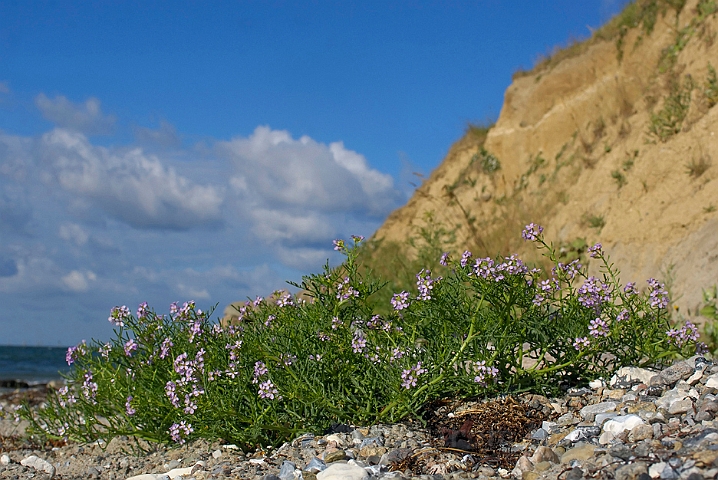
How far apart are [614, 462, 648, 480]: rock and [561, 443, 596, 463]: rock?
0.38 m

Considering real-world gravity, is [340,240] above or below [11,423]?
above

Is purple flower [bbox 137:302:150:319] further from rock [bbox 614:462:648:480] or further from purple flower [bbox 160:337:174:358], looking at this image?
rock [bbox 614:462:648:480]

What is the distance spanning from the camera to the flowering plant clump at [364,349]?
4285mm

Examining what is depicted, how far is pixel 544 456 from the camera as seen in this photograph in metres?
3.57

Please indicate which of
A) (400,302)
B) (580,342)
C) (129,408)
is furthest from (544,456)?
(129,408)

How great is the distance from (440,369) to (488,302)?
60cm

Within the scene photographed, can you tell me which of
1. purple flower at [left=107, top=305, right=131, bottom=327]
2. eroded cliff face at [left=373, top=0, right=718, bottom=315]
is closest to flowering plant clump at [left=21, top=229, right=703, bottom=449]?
purple flower at [left=107, top=305, right=131, bottom=327]

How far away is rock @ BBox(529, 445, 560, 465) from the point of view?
357 cm

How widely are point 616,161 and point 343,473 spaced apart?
10213mm

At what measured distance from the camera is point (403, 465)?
12.4ft

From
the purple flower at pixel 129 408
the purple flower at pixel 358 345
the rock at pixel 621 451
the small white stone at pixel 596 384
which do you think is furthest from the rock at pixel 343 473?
the small white stone at pixel 596 384

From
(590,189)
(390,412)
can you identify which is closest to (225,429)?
(390,412)

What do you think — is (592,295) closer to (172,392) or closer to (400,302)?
(400,302)

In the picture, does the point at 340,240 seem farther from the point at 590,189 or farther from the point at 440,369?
the point at 590,189
